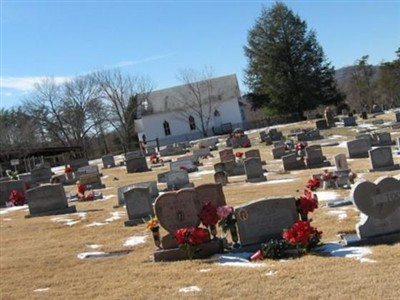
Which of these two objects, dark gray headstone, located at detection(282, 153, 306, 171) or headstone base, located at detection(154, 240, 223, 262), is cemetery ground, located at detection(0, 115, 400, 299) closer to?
headstone base, located at detection(154, 240, 223, 262)

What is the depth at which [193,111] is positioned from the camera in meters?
70.3

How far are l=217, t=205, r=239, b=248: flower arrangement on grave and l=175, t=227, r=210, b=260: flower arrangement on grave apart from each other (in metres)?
0.45

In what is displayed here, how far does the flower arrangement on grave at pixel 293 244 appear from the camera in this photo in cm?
925

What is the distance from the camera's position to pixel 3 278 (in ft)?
33.3

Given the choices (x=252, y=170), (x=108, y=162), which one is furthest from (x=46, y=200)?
(x=108, y=162)

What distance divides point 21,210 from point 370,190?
53.1 ft

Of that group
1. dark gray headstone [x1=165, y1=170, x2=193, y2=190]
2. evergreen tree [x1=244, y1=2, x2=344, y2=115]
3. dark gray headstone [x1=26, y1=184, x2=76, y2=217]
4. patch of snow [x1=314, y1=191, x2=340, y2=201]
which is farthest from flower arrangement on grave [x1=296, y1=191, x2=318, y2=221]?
evergreen tree [x1=244, y1=2, x2=344, y2=115]

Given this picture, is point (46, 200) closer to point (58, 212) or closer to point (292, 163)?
point (58, 212)

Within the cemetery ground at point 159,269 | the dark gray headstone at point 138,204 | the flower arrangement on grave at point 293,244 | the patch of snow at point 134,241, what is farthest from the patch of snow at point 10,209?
the flower arrangement on grave at point 293,244

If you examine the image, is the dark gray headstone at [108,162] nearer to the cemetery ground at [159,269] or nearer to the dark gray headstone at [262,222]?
the cemetery ground at [159,269]

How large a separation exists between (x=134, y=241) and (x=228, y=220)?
3.32m

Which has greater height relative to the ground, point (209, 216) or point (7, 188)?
point (7, 188)

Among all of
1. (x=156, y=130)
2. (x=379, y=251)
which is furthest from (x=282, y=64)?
(x=379, y=251)

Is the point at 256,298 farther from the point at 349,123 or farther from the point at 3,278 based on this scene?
the point at 349,123
